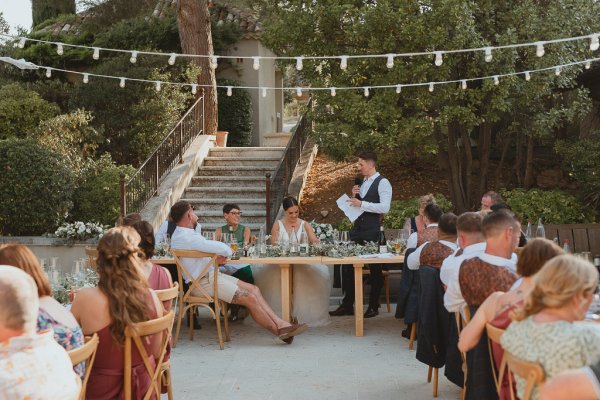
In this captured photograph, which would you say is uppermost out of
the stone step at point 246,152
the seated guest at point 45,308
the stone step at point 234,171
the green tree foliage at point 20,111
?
the green tree foliage at point 20,111

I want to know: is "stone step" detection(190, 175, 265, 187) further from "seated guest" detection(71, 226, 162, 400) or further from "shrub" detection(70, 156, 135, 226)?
"seated guest" detection(71, 226, 162, 400)

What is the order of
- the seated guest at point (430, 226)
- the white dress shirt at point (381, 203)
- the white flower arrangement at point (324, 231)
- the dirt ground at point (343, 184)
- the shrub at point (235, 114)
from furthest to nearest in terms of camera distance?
1. the shrub at point (235, 114)
2. the dirt ground at point (343, 184)
3. the white flower arrangement at point (324, 231)
4. the white dress shirt at point (381, 203)
5. the seated guest at point (430, 226)

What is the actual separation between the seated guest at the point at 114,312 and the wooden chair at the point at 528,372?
78.8 inches

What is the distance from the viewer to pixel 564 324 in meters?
3.28

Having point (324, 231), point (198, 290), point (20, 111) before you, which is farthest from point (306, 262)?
point (20, 111)

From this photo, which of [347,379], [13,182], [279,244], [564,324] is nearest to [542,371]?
[564,324]

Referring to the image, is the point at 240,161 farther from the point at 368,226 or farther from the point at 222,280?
the point at 222,280

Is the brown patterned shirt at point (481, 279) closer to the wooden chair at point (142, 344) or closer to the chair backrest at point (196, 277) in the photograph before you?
the wooden chair at point (142, 344)

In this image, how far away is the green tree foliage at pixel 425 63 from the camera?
12133mm

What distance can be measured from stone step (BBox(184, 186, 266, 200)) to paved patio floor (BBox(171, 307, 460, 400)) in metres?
6.28

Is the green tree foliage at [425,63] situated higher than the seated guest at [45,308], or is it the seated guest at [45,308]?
the green tree foliage at [425,63]

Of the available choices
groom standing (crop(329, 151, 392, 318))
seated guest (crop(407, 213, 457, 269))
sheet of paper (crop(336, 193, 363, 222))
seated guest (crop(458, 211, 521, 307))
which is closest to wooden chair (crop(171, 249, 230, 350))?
groom standing (crop(329, 151, 392, 318))

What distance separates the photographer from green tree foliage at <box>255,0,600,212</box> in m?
12.1

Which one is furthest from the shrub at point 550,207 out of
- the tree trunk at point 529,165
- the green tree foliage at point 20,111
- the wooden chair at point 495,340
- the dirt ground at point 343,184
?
the green tree foliage at point 20,111
